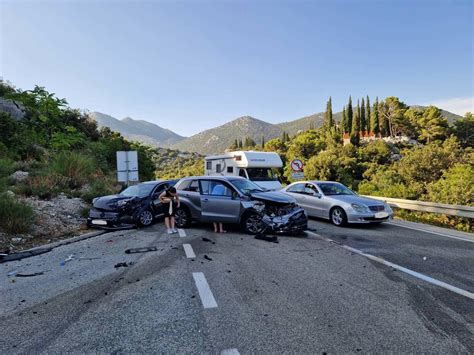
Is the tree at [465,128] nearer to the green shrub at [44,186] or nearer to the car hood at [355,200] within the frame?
the car hood at [355,200]

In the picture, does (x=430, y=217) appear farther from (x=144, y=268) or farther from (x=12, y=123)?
(x=12, y=123)

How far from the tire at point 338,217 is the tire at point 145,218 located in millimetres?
6125

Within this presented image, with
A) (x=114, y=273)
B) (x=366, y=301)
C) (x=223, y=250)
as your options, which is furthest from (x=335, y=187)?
(x=114, y=273)

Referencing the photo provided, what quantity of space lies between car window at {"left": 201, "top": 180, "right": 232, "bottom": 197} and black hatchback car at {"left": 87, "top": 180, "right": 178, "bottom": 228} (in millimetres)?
2118

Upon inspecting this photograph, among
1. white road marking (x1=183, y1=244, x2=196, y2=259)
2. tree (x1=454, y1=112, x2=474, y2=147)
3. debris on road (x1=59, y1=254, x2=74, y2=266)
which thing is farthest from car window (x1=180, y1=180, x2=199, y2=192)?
tree (x1=454, y1=112, x2=474, y2=147)

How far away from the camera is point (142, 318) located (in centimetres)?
359

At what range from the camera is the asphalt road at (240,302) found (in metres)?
3.08

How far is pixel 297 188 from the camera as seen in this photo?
12.2 m

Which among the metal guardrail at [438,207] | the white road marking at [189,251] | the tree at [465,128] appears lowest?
the white road marking at [189,251]

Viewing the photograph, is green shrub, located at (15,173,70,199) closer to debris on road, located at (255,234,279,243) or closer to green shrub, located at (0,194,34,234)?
green shrub, located at (0,194,34,234)

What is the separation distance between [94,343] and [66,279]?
2.48 metres

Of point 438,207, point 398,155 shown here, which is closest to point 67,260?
point 438,207

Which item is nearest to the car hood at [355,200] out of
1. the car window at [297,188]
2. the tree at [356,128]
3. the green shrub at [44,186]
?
the car window at [297,188]

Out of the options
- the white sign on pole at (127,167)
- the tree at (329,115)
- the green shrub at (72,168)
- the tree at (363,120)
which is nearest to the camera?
the green shrub at (72,168)
